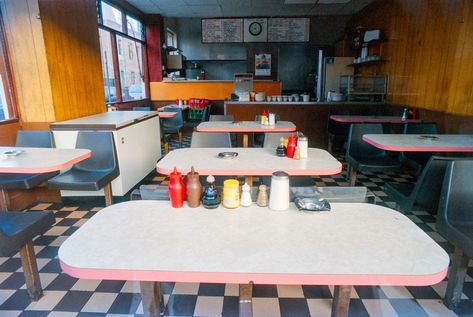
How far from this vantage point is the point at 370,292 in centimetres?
212

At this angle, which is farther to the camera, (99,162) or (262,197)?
(99,162)

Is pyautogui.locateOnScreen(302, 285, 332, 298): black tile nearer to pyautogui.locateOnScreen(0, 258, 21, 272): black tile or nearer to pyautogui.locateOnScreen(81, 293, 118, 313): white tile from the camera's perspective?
pyautogui.locateOnScreen(81, 293, 118, 313): white tile

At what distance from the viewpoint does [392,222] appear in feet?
4.39

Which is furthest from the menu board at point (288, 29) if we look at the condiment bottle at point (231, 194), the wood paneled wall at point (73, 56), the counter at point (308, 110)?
the condiment bottle at point (231, 194)

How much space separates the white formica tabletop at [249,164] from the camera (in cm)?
218

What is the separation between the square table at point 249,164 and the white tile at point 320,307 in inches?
32.6

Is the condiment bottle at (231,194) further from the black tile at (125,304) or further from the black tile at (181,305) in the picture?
the black tile at (125,304)

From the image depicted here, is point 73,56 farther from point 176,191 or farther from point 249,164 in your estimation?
point 176,191

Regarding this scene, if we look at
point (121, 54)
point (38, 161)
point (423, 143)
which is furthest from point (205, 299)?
point (121, 54)

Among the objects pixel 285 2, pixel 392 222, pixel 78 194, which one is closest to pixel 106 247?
pixel 392 222

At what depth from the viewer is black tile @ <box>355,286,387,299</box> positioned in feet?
6.81

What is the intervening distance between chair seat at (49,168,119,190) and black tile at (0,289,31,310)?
1.01m

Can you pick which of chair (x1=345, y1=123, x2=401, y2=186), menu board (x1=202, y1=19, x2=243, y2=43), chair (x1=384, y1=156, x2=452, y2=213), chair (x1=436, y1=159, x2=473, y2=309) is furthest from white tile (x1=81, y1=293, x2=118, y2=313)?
menu board (x1=202, y1=19, x2=243, y2=43)

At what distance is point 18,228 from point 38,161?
0.67 metres
